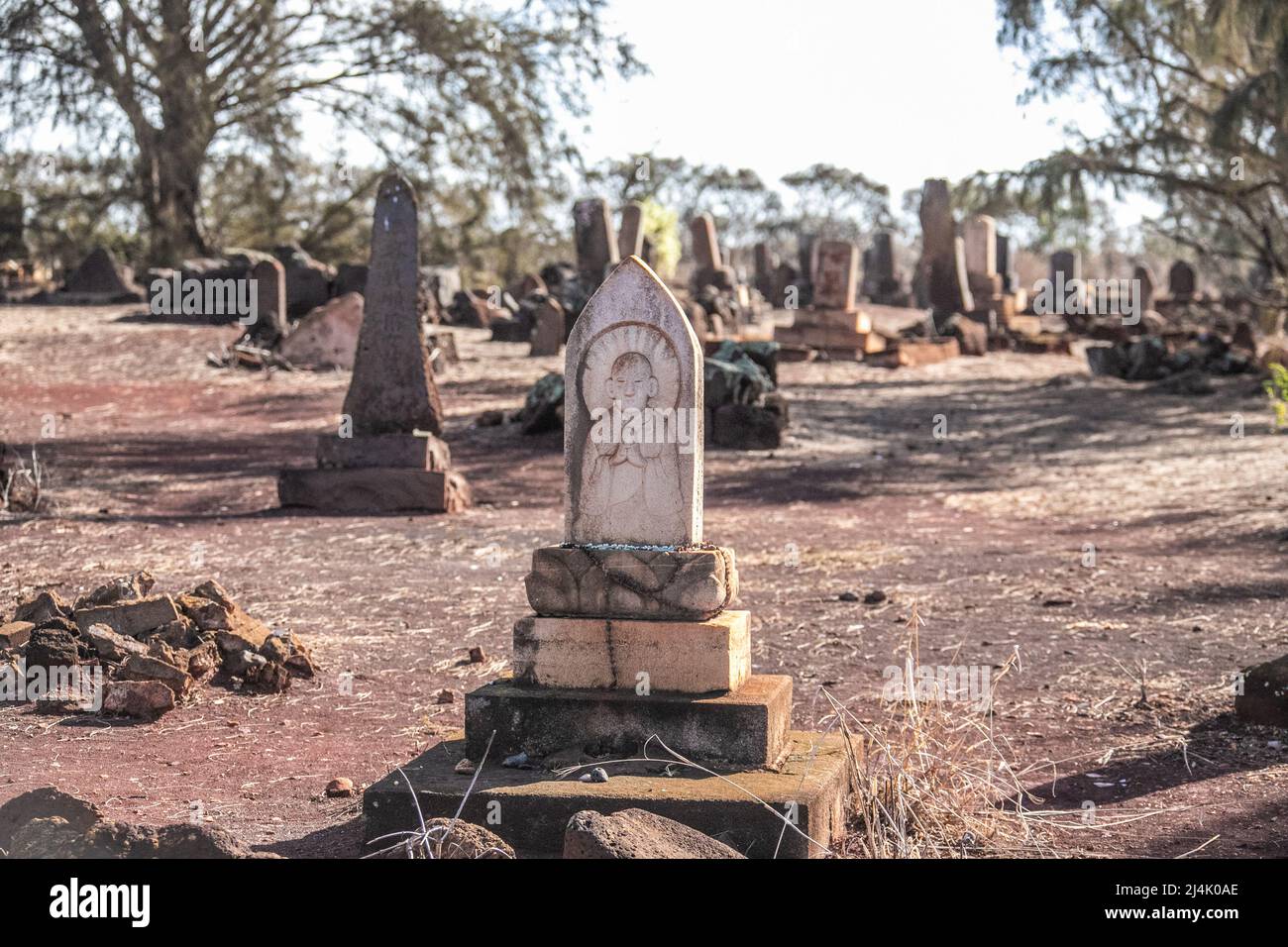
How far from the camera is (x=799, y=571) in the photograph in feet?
31.4

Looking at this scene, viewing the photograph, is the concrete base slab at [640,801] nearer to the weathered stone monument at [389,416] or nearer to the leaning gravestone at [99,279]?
the weathered stone monument at [389,416]

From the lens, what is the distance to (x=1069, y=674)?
7.17 m

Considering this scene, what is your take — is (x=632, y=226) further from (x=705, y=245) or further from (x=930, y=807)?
(x=930, y=807)

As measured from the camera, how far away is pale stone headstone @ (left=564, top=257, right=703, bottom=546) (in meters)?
5.21

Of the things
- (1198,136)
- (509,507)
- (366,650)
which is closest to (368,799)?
(366,650)

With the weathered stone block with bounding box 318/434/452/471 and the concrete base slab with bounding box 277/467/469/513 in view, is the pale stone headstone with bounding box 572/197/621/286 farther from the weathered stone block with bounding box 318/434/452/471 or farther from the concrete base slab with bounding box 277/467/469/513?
the concrete base slab with bounding box 277/467/469/513

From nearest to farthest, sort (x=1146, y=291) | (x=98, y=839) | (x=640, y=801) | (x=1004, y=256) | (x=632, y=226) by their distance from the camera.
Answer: (x=98, y=839)
(x=640, y=801)
(x=632, y=226)
(x=1146, y=291)
(x=1004, y=256)

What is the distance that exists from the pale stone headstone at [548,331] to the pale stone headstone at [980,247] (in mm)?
11014

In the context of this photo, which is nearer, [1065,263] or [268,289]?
[268,289]

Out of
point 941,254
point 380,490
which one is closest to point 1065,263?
point 941,254

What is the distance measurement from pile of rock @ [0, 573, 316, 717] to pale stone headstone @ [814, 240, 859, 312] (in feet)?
55.6

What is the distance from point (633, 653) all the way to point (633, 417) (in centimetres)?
82

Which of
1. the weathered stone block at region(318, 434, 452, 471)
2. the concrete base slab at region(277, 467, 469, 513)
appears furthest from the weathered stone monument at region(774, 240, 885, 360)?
the concrete base slab at region(277, 467, 469, 513)

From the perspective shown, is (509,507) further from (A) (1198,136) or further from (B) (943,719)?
(A) (1198,136)
